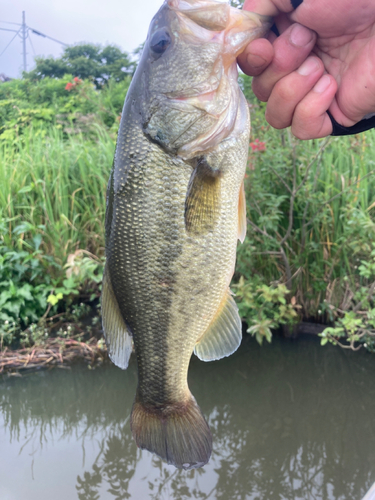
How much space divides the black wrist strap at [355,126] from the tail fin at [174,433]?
1220 mm

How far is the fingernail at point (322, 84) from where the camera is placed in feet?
4.30

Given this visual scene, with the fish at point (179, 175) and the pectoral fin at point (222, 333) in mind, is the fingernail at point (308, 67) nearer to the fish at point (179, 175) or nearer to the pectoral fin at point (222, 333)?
the fish at point (179, 175)

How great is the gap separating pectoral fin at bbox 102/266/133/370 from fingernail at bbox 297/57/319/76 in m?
0.96

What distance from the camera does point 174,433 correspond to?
4.42ft

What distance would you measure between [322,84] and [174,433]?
1.37 m

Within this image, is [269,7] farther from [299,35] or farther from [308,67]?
[308,67]

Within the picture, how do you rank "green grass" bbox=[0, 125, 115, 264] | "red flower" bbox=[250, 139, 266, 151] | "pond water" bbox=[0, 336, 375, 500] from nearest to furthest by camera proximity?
"pond water" bbox=[0, 336, 375, 500] → "red flower" bbox=[250, 139, 266, 151] → "green grass" bbox=[0, 125, 115, 264]

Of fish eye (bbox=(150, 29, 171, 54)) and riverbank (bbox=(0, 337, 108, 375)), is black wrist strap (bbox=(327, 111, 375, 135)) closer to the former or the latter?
fish eye (bbox=(150, 29, 171, 54))

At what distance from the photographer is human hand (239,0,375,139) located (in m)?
1.17

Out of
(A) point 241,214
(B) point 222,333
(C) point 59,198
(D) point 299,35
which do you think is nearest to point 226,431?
(B) point 222,333

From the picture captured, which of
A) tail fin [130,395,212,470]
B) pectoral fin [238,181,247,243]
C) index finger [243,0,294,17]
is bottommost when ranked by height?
tail fin [130,395,212,470]

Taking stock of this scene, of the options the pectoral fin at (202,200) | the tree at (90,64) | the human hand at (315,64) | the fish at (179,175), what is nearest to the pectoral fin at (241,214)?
the fish at (179,175)

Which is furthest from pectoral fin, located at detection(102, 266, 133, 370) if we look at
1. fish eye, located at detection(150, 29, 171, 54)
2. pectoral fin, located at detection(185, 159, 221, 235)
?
fish eye, located at detection(150, 29, 171, 54)

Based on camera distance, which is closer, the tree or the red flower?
the red flower
